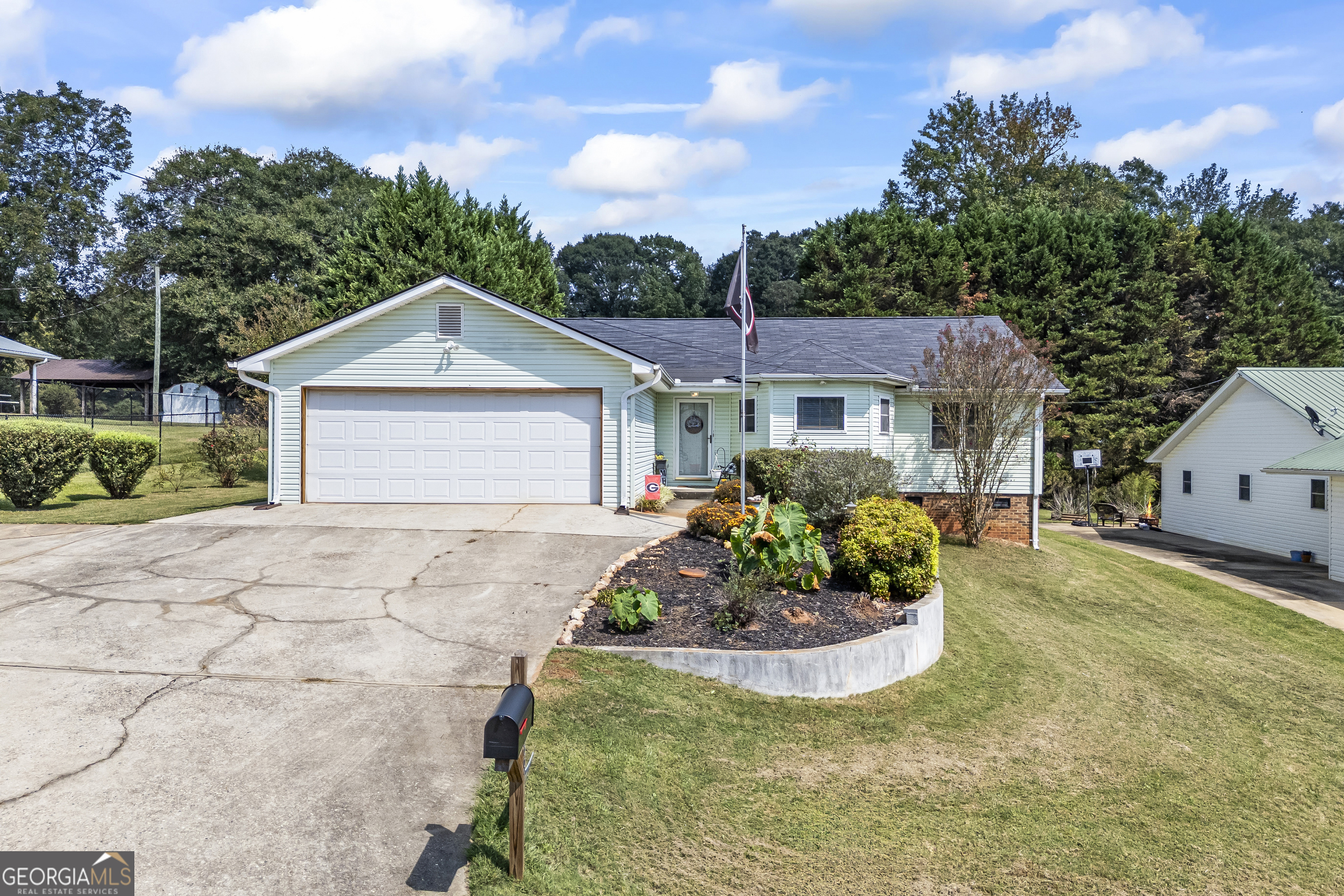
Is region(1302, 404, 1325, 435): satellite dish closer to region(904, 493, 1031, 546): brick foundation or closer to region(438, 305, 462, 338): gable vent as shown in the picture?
region(904, 493, 1031, 546): brick foundation

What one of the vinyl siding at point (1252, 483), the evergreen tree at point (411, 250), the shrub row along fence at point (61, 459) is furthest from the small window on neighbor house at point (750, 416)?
the vinyl siding at point (1252, 483)

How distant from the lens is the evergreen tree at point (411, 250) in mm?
25172

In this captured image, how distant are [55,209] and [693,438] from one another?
152ft

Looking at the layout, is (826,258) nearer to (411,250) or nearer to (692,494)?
(411,250)

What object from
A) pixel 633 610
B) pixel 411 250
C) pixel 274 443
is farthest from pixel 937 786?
pixel 411 250

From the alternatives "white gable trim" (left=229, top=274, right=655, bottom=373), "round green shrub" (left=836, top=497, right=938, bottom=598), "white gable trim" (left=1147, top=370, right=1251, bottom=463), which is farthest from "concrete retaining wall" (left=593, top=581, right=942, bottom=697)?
"white gable trim" (left=1147, top=370, right=1251, bottom=463)

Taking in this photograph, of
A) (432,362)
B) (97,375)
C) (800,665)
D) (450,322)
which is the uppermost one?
(97,375)

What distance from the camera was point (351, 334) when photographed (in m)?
14.6

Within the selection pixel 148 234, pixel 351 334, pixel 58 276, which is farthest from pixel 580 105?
pixel 58 276

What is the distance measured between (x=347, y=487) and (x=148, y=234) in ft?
110

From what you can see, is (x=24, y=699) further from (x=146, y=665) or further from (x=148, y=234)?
(x=148, y=234)

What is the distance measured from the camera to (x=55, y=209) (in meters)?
44.9

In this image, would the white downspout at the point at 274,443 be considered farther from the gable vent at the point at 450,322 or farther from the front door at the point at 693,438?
the front door at the point at 693,438

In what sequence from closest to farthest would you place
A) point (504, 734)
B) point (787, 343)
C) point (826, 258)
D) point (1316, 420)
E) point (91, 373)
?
point (504, 734) < point (1316, 420) < point (787, 343) < point (826, 258) < point (91, 373)
